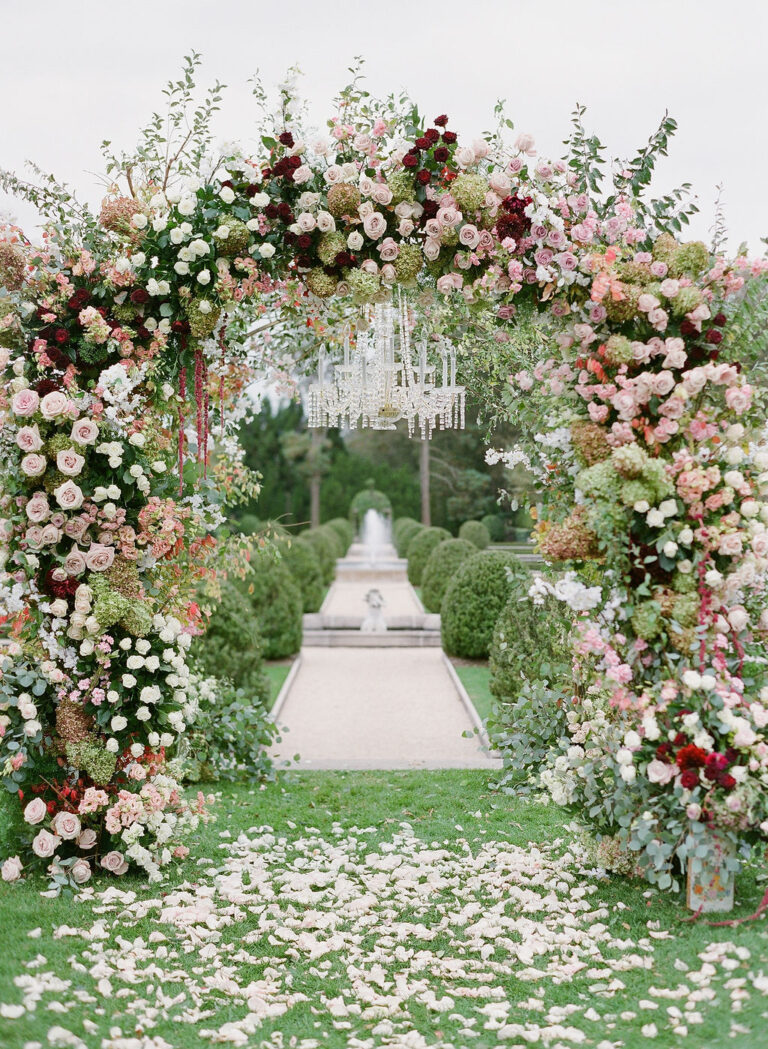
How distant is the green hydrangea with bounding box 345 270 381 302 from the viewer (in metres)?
4.07

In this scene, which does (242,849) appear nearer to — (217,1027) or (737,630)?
(217,1027)

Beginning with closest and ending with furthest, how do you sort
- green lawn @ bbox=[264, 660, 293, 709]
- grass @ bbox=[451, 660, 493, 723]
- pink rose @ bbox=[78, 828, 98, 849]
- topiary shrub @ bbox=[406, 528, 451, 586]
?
pink rose @ bbox=[78, 828, 98, 849] → grass @ bbox=[451, 660, 493, 723] → green lawn @ bbox=[264, 660, 293, 709] → topiary shrub @ bbox=[406, 528, 451, 586]

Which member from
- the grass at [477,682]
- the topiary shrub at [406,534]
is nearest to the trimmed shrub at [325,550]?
the topiary shrub at [406,534]

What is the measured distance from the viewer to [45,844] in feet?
12.9

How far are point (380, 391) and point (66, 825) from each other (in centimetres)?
463

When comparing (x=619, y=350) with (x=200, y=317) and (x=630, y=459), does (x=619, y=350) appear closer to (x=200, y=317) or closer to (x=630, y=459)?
(x=630, y=459)

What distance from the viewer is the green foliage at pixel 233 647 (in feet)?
24.8

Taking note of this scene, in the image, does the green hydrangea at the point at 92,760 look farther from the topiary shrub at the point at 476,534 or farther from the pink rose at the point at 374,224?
the topiary shrub at the point at 476,534

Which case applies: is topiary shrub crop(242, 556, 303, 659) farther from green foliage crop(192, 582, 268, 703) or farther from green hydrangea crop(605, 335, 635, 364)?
green hydrangea crop(605, 335, 635, 364)

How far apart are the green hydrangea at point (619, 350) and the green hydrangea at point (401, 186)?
1.14m

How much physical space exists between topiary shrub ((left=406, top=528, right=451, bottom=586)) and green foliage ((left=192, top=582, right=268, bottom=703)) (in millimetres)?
10077

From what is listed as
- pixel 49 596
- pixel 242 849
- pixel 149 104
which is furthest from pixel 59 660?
pixel 149 104

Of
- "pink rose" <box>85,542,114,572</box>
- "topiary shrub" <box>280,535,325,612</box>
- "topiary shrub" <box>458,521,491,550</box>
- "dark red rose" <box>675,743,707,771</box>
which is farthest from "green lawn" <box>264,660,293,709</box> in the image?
"topiary shrub" <box>458,521,491,550</box>

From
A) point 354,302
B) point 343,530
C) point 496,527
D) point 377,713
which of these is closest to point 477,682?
point 377,713
